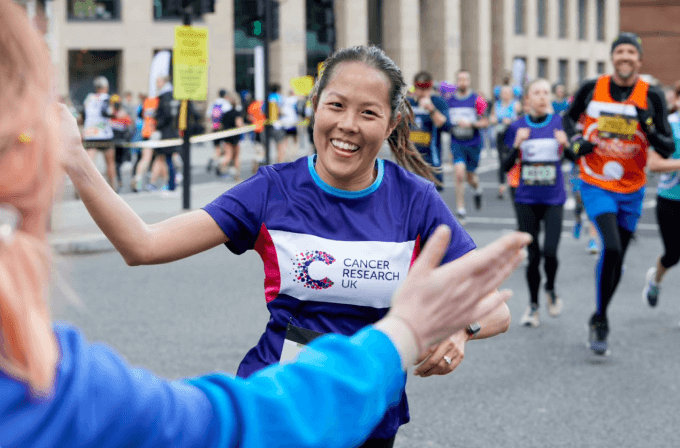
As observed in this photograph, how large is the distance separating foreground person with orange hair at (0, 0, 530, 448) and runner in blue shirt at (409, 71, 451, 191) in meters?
12.0

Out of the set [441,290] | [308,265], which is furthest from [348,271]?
[441,290]

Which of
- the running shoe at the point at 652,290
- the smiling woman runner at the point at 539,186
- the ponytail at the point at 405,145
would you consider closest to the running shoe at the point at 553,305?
the smiling woman runner at the point at 539,186

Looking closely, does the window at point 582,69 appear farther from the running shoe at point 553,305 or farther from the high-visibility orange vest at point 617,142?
the high-visibility orange vest at point 617,142

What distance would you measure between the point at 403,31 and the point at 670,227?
3907cm

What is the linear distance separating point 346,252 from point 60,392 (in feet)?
5.69

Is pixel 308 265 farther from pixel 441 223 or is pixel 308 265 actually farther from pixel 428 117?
pixel 428 117

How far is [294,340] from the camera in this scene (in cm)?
271

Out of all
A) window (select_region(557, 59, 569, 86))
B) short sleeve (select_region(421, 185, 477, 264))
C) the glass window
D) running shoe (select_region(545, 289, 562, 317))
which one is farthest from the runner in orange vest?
the glass window

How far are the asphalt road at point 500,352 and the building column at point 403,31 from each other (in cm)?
3612

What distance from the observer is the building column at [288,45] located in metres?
40.1

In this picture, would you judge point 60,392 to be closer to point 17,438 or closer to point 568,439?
point 17,438

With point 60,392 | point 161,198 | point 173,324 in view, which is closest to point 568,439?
point 173,324

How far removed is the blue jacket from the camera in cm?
98

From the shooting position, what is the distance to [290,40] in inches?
1585
